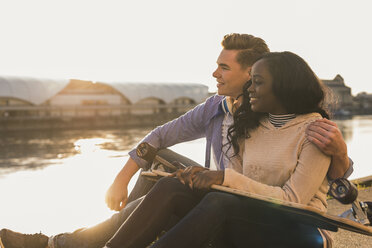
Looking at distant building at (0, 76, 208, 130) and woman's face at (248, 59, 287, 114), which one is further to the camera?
distant building at (0, 76, 208, 130)

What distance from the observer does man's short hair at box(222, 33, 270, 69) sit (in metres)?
2.95

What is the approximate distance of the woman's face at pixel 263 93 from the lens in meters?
2.10

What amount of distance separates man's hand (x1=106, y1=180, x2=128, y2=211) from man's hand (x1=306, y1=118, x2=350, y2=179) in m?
1.25

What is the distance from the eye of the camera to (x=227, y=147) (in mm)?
2488

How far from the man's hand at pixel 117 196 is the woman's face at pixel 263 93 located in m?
1.04

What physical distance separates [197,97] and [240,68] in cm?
6179

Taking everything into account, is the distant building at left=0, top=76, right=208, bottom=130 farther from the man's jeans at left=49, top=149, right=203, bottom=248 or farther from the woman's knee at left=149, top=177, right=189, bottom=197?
the woman's knee at left=149, top=177, right=189, bottom=197

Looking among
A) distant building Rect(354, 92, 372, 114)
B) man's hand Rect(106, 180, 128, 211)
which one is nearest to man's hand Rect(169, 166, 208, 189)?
man's hand Rect(106, 180, 128, 211)

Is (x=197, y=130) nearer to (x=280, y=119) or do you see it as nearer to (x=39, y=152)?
(x=280, y=119)

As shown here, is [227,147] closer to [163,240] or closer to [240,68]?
[240,68]

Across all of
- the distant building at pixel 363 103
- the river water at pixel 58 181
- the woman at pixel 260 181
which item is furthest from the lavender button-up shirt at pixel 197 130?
the distant building at pixel 363 103

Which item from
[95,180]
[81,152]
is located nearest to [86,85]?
[81,152]

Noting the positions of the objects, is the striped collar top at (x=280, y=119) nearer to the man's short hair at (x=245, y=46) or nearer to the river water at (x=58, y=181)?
the man's short hair at (x=245, y=46)

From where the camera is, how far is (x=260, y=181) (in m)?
2.05
